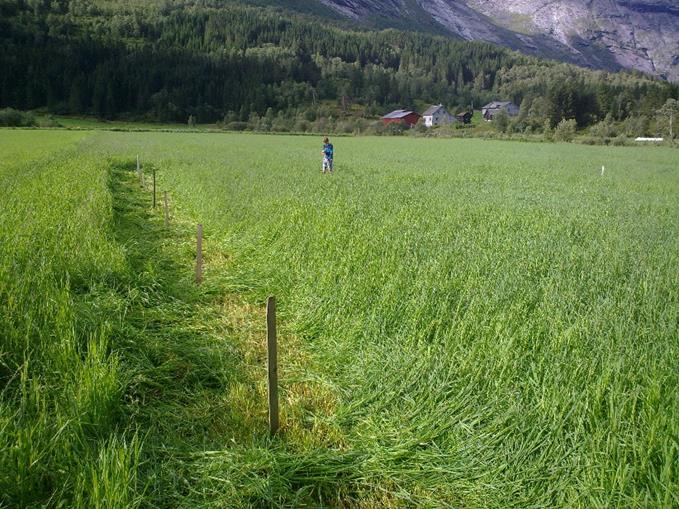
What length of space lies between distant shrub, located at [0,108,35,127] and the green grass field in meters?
72.9

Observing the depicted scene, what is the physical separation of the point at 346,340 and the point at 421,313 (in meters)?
0.91

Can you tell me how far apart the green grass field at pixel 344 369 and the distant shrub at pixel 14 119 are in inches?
2872

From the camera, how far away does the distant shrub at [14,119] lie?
6631 centimetres

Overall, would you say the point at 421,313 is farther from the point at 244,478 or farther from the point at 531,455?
the point at 244,478

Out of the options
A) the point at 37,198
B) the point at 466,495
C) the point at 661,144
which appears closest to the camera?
the point at 466,495

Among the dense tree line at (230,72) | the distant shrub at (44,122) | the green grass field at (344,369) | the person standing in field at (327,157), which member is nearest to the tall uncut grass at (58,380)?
the green grass field at (344,369)

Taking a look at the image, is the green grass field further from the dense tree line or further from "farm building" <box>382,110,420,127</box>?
"farm building" <box>382,110,420,127</box>

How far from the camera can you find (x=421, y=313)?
17.2 ft

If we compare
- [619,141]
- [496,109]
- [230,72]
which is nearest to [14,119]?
Result: [230,72]

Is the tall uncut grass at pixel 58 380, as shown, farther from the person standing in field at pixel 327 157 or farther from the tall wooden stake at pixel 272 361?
the person standing in field at pixel 327 157

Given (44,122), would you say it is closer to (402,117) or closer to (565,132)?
(402,117)

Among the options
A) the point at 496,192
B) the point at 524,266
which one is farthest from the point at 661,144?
the point at 524,266

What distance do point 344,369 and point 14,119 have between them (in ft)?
267

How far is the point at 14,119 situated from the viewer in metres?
67.5
